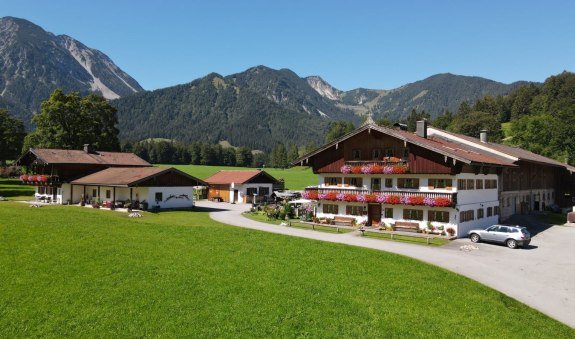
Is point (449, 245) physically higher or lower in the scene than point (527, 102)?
lower

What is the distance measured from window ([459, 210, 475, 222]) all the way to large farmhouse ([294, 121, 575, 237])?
0.11 feet

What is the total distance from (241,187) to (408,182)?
34.1 metres

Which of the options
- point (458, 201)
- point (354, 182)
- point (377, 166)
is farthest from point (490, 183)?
point (354, 182)

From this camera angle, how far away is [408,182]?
127 feet

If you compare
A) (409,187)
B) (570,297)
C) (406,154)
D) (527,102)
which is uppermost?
(527,102)

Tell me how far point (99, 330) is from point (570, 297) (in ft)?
63.8

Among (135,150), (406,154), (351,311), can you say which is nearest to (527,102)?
(406,154)

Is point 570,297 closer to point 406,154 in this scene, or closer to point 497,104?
point 406,154

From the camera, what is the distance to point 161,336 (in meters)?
13.1

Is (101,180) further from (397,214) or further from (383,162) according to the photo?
(397,214)

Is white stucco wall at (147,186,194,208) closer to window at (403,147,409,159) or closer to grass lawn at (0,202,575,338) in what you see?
grass lawn at (0,202,575,338)

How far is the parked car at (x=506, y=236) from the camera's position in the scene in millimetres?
31462

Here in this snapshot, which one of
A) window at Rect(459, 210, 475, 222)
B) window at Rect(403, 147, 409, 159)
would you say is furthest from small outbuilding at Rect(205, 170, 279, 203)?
window at Rect(459, 210, 475, 222)

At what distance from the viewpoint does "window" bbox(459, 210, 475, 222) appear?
36312 millimetres
